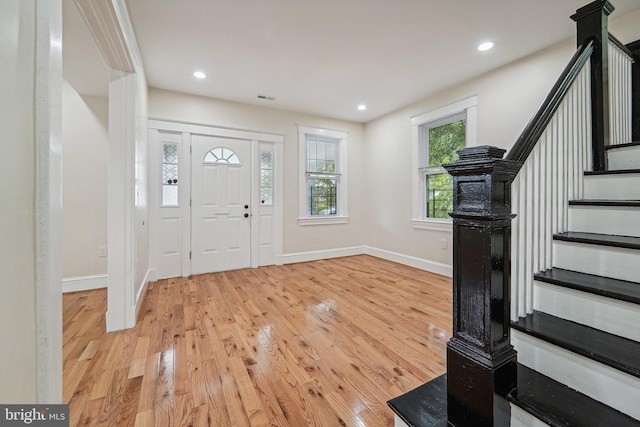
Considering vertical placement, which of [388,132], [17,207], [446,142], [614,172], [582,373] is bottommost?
[582,373]

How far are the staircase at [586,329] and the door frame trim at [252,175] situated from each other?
3.66m

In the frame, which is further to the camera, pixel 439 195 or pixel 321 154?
pixel 321 154

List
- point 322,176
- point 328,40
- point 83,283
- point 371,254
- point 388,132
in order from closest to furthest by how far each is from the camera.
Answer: point 328,40
point 83,283
point 388,132
point 322,176
point 371,254

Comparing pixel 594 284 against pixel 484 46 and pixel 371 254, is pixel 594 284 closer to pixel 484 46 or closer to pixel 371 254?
pixel 484 46

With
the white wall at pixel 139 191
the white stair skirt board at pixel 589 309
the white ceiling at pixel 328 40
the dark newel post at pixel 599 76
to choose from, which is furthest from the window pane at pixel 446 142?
the white wall at pixel 139 191

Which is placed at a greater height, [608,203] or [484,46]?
[484,46]

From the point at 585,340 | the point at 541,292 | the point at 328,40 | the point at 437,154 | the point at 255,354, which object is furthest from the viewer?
the point at 437,154

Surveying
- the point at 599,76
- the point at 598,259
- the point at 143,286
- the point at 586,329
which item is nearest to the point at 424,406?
the point at 586,329

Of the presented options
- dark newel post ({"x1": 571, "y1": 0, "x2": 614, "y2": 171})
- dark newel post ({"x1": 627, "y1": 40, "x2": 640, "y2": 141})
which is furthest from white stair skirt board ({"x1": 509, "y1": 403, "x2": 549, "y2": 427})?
dark newel post ({"x1": 627, "y1": 40, "x2": 640, "y2": 141})

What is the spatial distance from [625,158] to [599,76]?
56 centimetres

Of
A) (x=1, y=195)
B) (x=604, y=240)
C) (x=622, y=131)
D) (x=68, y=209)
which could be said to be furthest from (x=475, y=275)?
(x=68, y=209)

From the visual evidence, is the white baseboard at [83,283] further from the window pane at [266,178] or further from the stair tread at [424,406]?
the stair tread at [424,406]

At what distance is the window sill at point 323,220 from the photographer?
15.5 feet

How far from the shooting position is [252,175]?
430cm
